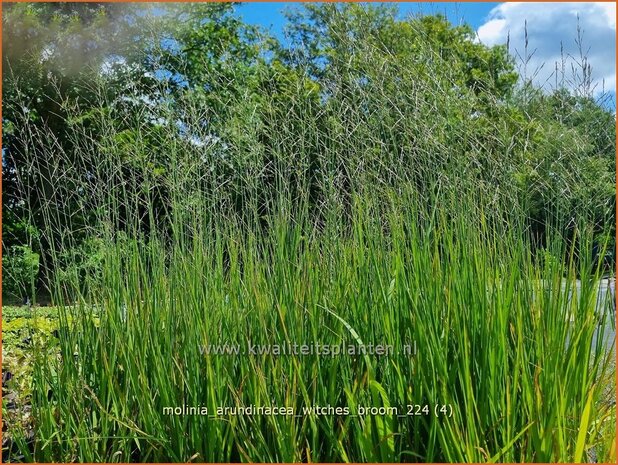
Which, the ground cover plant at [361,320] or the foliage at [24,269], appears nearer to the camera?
the ground cover plant at [361,320]

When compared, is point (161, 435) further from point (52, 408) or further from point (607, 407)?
point (607, 407)

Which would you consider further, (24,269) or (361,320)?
(24,269)

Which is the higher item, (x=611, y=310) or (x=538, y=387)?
(x=611, y=310)

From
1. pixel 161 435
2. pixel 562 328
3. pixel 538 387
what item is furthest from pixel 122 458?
pixel 562 328

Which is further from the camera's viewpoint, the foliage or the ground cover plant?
the foliage

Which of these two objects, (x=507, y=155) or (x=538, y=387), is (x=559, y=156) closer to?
(x=507, y=155)

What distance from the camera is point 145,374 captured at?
2.57 m

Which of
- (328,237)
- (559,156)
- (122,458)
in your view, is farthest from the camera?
(559,156)

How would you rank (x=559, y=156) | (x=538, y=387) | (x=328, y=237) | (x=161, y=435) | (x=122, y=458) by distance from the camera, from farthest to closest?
(x=559, y=156), (x=328, y=237), (x=122, y=458), (x=161, y=435), (x=538, y=387)

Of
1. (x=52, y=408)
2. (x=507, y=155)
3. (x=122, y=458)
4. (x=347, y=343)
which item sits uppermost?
(x=507, y=155)

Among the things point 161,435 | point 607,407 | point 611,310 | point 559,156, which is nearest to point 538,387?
point 607,407

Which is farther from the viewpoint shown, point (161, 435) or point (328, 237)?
point (328, 237)

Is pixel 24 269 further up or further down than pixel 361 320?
further up

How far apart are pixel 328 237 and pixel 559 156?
4.05 ft
